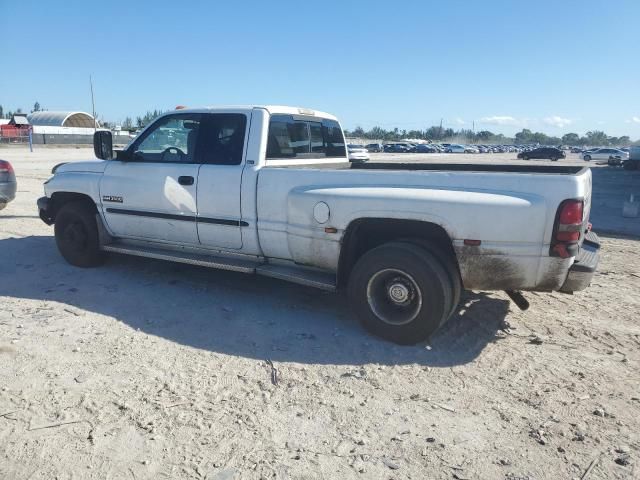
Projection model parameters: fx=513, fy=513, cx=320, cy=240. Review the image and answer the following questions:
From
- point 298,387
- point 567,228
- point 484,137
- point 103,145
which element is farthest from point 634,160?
point 484,137

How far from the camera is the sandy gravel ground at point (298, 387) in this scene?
2.75m

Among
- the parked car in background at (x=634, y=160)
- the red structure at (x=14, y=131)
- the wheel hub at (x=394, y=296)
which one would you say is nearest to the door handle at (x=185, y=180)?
the wheel hub at (x=394, y=296)

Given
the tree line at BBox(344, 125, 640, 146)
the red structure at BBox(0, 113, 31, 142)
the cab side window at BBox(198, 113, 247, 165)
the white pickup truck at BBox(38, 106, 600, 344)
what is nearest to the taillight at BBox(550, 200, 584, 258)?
the white pickup truck at BBox(38, 106, 600, 344)

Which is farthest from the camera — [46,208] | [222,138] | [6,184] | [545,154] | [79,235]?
[545,154]

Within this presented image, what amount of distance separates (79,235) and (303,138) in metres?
2.92

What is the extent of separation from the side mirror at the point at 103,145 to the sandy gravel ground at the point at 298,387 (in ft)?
4.86

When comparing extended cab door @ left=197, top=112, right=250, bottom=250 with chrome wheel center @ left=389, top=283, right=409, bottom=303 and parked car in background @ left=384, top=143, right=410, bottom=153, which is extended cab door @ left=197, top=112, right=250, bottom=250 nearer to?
chrome wheel center @ left=389, top=283, right=409, bottom=303

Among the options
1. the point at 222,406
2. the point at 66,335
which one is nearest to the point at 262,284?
the point at 66,335

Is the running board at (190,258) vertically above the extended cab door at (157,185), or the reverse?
→ the extended cab door at (157,185)

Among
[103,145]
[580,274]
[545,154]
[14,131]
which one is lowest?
[580,274]

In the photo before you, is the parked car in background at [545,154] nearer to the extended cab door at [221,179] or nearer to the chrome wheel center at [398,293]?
the extended cab door at [221,179]

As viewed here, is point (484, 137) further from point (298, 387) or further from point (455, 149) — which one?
point (298, 387)

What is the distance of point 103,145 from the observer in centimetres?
571

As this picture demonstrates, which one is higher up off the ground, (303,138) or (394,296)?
(303,138)
